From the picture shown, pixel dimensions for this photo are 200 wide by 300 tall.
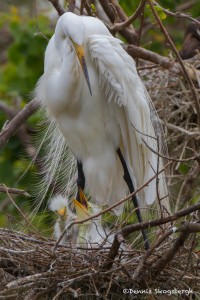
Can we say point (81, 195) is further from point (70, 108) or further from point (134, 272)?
point (134, 272)

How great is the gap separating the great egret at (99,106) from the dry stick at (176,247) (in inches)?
A: 28.1

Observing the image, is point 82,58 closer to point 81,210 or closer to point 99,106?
point 99,106

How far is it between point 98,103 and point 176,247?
1.07 meters

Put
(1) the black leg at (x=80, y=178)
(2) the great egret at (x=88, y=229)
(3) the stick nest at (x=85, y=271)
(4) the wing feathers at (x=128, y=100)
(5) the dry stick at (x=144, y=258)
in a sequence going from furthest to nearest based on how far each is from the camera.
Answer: (1) the black leg at (x=80, y=178)
(2) the great egret at (x=88, y=229)
(4) the wing feathers at (x=128, y=100)
(3) the stick nest at (x=85, y=271)
(5) the dry stick at (x=144, y=258)

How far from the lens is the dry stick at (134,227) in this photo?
302cm

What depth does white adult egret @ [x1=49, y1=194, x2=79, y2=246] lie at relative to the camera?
13.2 ft

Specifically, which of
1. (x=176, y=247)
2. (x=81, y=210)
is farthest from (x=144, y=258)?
(x=81, y=210)

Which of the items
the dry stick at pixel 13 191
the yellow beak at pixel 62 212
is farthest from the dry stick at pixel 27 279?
the yellow beak at pixel 62 212

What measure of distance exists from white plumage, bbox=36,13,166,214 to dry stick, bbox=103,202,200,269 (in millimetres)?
647

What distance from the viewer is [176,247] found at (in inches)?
126

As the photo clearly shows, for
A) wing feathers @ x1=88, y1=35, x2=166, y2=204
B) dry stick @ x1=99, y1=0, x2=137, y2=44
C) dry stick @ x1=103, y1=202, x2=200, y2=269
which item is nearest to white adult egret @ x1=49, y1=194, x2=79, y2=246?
wing feathers @ x1=88, y1=35, x2=166, y2=204

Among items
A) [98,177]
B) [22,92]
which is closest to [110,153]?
[98,177]

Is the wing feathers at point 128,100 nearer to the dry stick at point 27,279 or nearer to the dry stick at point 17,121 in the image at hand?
the dry stick at point 17,121

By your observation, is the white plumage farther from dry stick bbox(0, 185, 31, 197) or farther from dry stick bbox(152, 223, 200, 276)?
dry stick bbox(152, 223, 200, 276)
